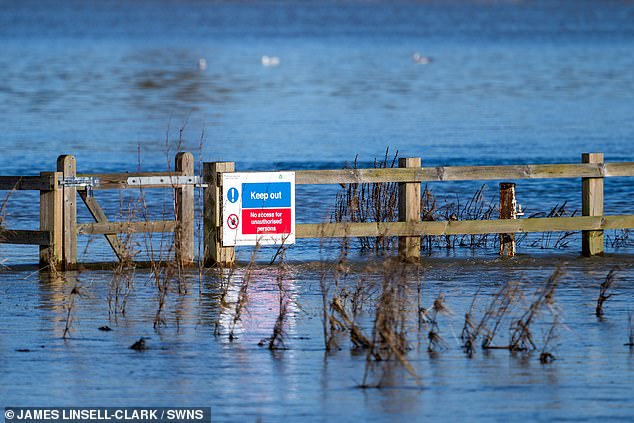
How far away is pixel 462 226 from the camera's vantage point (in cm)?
1459

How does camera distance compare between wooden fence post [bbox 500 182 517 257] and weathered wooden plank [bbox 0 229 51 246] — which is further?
wooden fence post [bbox 500 182 517 257]

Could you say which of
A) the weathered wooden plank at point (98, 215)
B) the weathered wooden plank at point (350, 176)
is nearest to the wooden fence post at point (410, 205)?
the weathered wooden plank at point (350, 176)

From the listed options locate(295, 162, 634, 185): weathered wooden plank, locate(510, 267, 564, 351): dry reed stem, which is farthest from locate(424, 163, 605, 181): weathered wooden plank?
locate(510, 267, 564, 351): dry reed stem

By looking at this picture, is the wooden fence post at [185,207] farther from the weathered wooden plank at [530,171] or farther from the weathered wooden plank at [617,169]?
the weathered wooden plank at [617,169]

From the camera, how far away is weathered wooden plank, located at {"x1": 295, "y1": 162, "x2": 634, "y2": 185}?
14.3 m

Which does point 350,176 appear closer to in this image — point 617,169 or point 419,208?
point 419,208

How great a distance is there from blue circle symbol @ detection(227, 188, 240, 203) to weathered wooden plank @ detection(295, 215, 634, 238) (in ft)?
2.43

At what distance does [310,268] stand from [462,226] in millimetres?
1688

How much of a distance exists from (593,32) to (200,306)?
407 ft

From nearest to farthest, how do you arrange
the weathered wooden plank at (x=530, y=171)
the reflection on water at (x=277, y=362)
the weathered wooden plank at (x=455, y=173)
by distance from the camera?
the reflection on water at (x=277, y=362)
the weathered wooden plank at (x=455, y=173)
the weathered wooden plank at (x=530, y=171)

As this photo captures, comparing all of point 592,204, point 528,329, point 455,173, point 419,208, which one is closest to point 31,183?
point 419,208

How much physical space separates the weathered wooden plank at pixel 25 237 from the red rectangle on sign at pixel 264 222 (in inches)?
79.4

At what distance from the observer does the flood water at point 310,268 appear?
908cm

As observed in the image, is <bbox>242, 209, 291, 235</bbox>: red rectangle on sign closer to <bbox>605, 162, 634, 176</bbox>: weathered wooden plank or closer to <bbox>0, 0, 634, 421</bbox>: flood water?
<bbox>0, 0, 634, 421</bbox>: flood water
